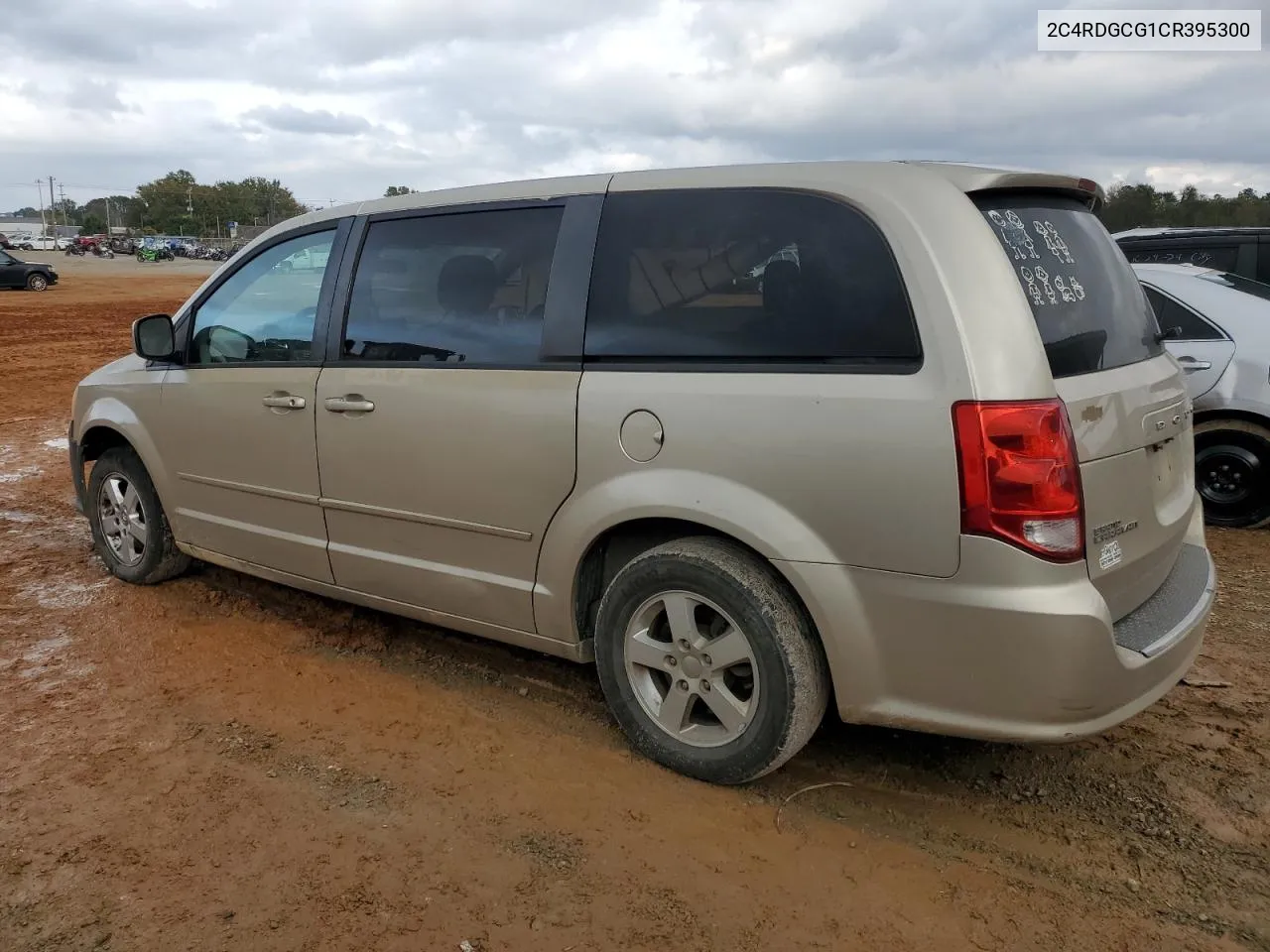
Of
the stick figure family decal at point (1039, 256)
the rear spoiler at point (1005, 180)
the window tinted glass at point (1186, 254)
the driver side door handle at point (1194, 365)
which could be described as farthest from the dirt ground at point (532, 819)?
the window tinted glass at point (1186, 254)

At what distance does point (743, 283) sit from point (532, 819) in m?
1.71

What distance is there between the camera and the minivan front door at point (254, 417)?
13.3 ft

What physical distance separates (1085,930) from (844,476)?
127cm

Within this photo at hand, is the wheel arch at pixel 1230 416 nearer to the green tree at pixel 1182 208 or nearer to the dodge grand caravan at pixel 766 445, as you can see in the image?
the dodge grand caravan at pixel 766 445

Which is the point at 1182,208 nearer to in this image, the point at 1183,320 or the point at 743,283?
the point at 1183,320

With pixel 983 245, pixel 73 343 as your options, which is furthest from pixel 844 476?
pixel 73 343

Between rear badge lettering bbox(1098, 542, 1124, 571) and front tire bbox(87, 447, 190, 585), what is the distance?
4167 mm

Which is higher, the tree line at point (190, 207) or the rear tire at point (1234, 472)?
the tree line at point (190, 207)

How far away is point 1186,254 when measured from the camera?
7.29m

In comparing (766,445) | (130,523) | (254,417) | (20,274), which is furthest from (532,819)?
(20,274)

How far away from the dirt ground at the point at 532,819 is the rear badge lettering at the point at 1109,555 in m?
0.83

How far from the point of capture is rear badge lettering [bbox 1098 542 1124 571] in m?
2.64

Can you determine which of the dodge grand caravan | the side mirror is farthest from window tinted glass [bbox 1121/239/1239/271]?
the side mirror

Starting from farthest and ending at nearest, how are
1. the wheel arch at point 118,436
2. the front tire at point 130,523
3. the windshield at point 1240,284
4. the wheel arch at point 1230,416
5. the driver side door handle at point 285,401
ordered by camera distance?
the windshield at point 1240,284, the wheel arch at point 1230,416, the front tire at point 130,523, the wheel arch at point 118,436, the driver side door handle at point 285,401
